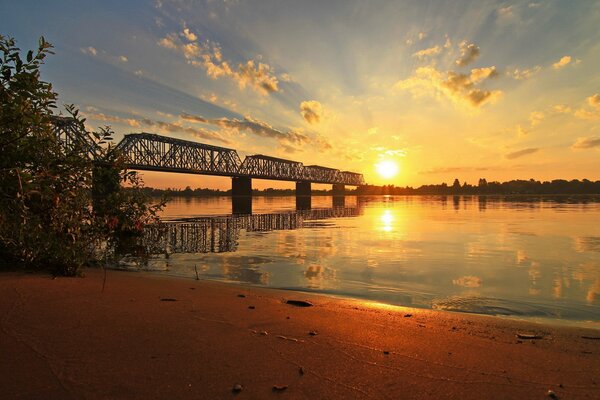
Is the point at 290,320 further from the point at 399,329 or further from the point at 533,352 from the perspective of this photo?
the point at 533,352

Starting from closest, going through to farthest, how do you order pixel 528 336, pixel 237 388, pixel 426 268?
pixel 237 388 → pixel 528 336 → pixel 426 268

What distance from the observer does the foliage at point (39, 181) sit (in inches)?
254

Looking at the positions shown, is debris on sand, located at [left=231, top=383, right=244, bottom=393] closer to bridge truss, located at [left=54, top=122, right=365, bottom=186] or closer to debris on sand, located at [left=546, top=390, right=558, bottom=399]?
debris on sand, located at [left=546, top=390, right=558, bottom=399]

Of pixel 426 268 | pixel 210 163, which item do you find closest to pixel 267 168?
pixel 210 163

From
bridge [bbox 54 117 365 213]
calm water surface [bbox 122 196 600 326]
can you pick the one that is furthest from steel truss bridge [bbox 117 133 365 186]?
calm water surface [bbox 122 196 600 326]

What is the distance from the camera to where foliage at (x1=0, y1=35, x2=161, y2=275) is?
21.2 ft

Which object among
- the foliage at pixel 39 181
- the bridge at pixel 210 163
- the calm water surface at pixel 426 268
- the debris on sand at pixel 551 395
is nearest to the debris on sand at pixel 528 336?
the calm water surface at pixel 426 268

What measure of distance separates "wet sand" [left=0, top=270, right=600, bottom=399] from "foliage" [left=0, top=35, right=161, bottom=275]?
4.64 feet

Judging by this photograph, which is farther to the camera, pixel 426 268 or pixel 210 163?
pixel 210 163

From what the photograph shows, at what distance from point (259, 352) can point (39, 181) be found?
5.99 m

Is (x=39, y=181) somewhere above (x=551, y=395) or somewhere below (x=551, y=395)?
above

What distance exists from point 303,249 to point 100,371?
45.4 ft

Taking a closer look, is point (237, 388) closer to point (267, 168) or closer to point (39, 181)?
point (39, 181)

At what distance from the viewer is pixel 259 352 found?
169 inches
